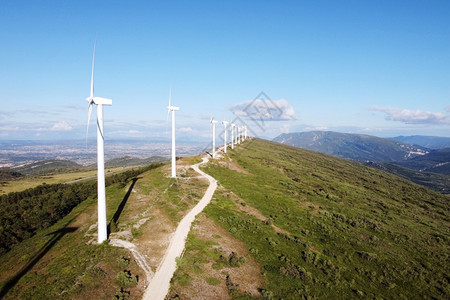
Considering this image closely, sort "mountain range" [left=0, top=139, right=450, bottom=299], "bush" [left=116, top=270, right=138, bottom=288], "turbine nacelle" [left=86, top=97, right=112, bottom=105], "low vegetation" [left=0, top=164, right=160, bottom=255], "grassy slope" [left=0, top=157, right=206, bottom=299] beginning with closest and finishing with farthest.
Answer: "grassy slope" [left=0, top=157, right=206, bottom=299], "bush" [left=116, top=270, right=138, bottom=288], "mountain range" [left=0, top=139, right=450, bottom=299], "turbine nacelle" [left=86, top=97, right=112, bottom=105], "low vegetation" [left=0, top=164, right=160, bottom=255]

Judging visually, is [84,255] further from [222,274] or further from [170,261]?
[222,274]

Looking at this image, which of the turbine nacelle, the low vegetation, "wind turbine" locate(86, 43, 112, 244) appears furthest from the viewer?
Result: the low vegetation

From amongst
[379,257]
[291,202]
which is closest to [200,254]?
[379,257]

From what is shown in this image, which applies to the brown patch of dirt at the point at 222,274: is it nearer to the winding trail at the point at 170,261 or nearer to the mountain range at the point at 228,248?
the mountain range at the point at 228,248

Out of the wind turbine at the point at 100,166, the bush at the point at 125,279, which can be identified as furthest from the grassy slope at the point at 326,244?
the wind turbine at the point at 100,166

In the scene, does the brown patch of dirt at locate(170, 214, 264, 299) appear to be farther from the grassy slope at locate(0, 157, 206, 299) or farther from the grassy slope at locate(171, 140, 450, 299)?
the grassy slope at locate(0, 157, 206, 299)

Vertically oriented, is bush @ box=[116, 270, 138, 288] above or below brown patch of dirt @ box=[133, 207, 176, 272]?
below

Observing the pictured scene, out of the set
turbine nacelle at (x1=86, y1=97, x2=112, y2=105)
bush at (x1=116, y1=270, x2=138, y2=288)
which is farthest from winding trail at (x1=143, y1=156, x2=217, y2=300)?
turbine nacelle at (x1=86, y1=97, x2=112, y2=105)
